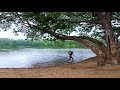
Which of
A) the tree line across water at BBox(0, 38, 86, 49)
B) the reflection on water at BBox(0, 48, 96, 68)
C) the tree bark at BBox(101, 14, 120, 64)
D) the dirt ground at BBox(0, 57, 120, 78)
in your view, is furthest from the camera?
the tree bark at BBox(101, 14, 120, 64)

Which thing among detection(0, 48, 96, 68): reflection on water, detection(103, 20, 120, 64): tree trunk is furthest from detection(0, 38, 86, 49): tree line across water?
detection(103, 20, 120, 64): tree trunk

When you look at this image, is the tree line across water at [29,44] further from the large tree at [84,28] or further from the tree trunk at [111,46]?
the tree trunk at [111,46]

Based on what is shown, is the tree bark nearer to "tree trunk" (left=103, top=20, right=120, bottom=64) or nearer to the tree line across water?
"tree trunk" (left=103, top=20, right=120, bottom=64)

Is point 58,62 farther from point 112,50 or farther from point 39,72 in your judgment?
point 112,50

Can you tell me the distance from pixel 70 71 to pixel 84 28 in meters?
0.94

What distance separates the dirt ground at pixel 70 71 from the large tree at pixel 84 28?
0.71 ft

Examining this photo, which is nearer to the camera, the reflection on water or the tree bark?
the reflection on water

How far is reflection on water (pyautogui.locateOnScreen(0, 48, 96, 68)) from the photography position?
3.80 meters

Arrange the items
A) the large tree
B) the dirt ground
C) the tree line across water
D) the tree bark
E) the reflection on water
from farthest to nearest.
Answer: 1. the tree bark
2. the large tree
3. the dirt ground
4. the reflection on water
5. the tree line across water

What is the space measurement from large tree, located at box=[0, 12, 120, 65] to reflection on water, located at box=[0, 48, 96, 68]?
0.67 m

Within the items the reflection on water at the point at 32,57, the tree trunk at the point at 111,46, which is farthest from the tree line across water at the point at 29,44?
the tree trunk at the point at 111,46
